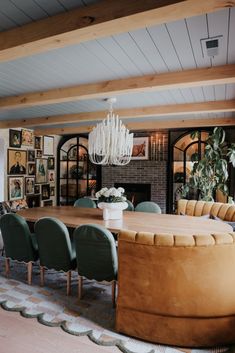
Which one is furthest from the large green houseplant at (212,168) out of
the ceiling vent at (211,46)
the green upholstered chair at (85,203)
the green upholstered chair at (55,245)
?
the green upholstered chair at (55,245)

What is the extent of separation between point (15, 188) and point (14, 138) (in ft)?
3.97

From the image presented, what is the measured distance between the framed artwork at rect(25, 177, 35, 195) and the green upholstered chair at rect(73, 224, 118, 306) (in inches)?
177

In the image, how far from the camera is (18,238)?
3.34 metres

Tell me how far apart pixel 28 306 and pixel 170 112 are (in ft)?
11.3

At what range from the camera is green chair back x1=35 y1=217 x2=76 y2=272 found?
301 centimetres

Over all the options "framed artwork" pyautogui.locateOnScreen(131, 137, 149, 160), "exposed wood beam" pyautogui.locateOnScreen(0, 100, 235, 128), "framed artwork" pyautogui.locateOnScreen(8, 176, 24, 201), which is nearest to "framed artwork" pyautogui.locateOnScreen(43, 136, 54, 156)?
"framed artwork" pyautogui.locateOnScreen(8, 176, 24, 201)

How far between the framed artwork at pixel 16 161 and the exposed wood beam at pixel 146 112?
78 cm

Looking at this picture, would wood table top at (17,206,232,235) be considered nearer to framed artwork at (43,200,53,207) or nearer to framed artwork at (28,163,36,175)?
framed artwork at (28,163,36,175)

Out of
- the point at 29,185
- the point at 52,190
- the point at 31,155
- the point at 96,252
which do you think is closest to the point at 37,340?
the point at 96,252

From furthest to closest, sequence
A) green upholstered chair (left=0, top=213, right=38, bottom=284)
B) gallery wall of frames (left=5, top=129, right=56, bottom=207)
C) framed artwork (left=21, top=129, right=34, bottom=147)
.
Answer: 1. framed artwork (left=21, top=129, right=34, bottom=147)
2. gallery wall of frames (left=5, top=129, right=56, bottom=207)
3. green upholstered chair (left=0, top=213, right=38, bottom=284)

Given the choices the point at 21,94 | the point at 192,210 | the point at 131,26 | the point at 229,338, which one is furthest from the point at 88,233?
the point at 192,210

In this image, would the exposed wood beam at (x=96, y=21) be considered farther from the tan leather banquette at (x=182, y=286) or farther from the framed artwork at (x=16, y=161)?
the framed artwork at (x=16, y=161)

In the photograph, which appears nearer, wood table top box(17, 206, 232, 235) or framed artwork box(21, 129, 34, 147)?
wood table top box(17, 206, 232, 235)

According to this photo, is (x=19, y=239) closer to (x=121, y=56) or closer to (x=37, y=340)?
(x=37, y=340)
